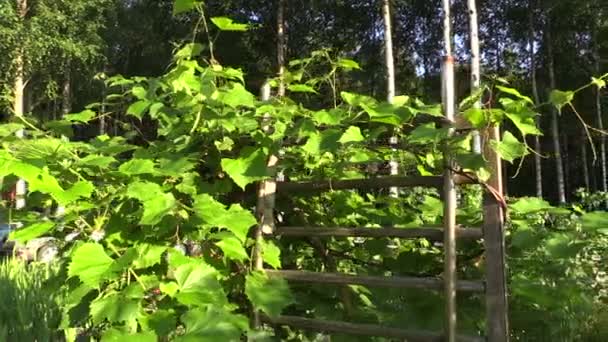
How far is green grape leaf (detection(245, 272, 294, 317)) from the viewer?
86.4 inches

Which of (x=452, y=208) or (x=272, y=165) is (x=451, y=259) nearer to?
(x=452, y=208)

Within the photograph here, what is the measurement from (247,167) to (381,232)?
1.68 feet

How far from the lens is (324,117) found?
214 cm

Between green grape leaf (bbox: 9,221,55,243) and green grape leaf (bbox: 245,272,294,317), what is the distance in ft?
2.20

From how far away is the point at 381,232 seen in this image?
2.30 m

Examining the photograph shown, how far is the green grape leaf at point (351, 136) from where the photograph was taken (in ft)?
6.64

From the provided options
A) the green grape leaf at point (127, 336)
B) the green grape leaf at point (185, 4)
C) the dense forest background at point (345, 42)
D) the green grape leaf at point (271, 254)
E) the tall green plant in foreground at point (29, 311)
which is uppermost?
the dense forest background at point (345, 42)

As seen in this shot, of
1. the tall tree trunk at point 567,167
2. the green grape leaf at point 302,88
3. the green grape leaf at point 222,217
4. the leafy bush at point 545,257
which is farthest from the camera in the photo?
the tall tree trunk at point 567,167

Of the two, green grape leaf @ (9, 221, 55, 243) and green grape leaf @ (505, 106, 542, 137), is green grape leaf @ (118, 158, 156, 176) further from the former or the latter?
green grape leaf @ (505, 106, 542, 137)

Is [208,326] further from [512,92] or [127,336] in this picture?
[512,92]

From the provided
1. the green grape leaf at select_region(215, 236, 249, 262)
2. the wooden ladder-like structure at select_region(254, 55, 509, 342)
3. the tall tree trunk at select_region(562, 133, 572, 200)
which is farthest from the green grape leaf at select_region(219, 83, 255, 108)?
the tall tree trunk at select_region(562, 133, 572, 200)

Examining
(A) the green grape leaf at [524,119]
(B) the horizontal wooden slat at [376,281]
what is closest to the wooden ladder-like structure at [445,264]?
(B) the horizontal wooden slat at [376,281]

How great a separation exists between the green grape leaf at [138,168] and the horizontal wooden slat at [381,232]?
601 mm

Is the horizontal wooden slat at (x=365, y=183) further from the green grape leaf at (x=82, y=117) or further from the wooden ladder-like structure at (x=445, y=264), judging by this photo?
the green grape leaf at (x=82, y=117)
